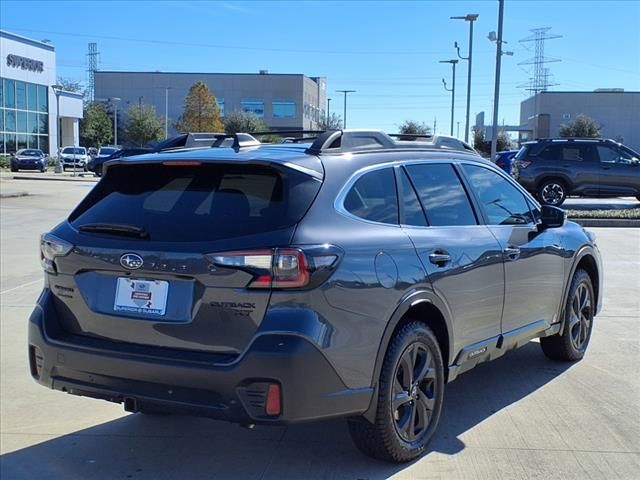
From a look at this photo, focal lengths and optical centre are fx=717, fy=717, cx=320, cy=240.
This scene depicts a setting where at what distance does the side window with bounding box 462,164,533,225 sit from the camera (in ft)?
16.1

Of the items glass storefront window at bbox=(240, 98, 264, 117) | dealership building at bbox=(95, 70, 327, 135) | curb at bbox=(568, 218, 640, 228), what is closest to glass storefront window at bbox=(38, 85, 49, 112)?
dealership building at bbox=(95, 70, 327, 135)

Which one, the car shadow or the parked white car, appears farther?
the parked white car

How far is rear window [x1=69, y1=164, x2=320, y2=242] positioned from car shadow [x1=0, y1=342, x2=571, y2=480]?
141 cm

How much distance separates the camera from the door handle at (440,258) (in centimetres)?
399

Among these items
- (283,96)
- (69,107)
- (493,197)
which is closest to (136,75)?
(283,96)

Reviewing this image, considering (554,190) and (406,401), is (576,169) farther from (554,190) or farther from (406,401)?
(406,401)

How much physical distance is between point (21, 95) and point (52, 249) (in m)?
54.2

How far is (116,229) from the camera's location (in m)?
3.67

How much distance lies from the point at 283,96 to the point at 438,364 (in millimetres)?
87489

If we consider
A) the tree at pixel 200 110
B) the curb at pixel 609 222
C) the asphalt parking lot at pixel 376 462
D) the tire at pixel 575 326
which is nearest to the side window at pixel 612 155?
the curb at pixel 609 222

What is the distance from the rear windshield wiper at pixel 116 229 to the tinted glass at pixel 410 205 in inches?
56.4

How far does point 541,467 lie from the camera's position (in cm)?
396

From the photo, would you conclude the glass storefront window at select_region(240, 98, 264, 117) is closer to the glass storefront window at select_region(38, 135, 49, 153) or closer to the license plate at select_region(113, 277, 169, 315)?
the glass storefront window at select_region(38, 135, 49, 153)

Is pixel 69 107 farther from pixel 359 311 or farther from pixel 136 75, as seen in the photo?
pixel 359 311
